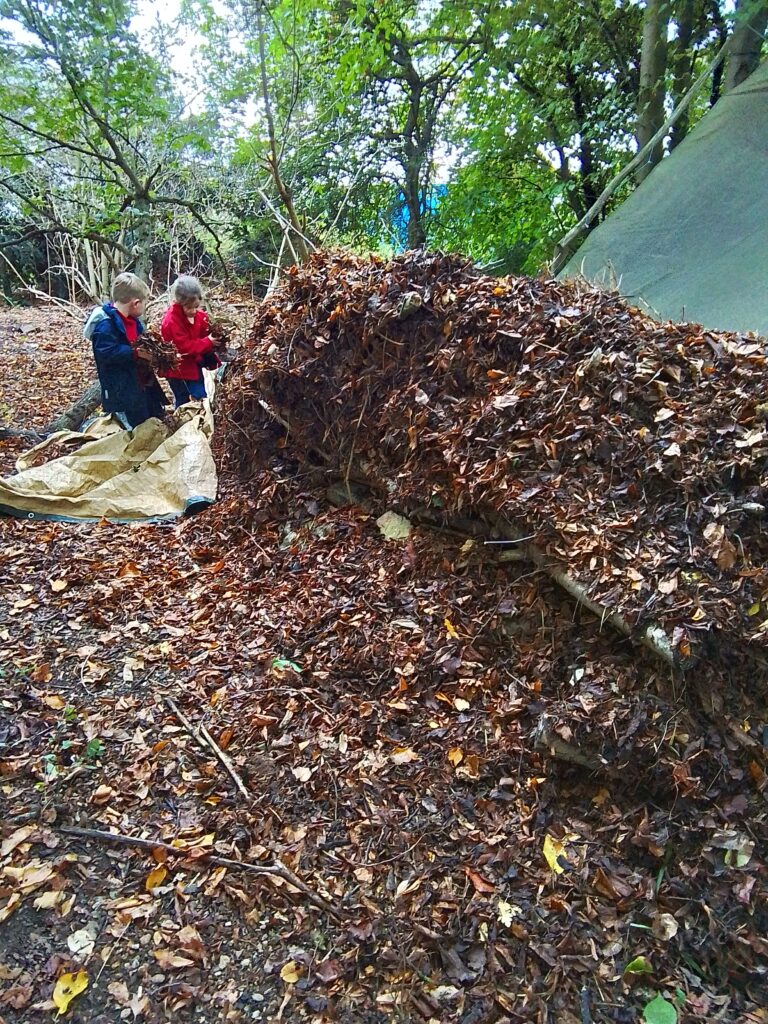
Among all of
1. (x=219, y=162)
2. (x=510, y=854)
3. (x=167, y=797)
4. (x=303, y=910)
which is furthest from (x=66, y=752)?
(x=219, y=162)

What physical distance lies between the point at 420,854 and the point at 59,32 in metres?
6.29

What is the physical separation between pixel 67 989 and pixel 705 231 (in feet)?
19.9

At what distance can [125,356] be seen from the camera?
516cm

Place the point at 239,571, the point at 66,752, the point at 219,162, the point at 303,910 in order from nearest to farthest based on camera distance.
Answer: the point at 303,910 → the point at 66,752 → the point at 239,571 → the point at 219,162

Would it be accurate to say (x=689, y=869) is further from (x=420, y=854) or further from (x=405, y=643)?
(x=405, y=643)

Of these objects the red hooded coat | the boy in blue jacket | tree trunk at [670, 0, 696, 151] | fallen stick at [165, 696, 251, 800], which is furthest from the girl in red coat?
tree trunk at [670, 0, 696, 151]

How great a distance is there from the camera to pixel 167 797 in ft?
8.46

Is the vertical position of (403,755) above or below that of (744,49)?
below

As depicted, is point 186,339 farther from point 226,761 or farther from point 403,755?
point 403,755

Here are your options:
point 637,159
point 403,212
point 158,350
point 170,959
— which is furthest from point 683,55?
point 170,959

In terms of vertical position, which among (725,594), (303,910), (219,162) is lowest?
(303,910)

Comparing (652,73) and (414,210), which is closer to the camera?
(652,73)

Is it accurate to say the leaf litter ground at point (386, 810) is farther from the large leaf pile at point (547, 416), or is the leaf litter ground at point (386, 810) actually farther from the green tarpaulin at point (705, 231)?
the green tarpaulin at point (705, 231)

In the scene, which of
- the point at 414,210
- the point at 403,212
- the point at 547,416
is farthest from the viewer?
the point at 403,212
